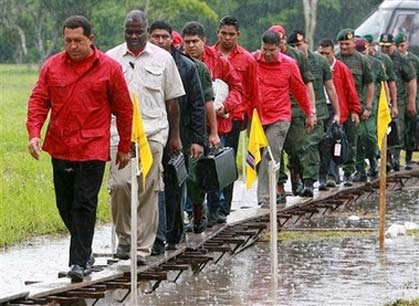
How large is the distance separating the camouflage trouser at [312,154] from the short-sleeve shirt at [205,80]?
4599 mm

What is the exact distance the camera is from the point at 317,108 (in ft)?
61.7

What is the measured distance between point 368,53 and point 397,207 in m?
3.72

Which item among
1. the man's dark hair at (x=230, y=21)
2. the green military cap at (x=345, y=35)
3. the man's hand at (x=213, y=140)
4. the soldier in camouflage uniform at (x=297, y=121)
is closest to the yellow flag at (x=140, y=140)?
the man's hand at (x=213, y=140)

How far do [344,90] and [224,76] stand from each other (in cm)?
515

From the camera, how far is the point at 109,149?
11.2m

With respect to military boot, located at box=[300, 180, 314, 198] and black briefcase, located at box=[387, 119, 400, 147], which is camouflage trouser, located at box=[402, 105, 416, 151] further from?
military boot, located at box=[300, 180, 314, 198]

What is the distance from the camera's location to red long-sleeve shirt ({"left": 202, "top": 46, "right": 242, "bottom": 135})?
48.9 feet

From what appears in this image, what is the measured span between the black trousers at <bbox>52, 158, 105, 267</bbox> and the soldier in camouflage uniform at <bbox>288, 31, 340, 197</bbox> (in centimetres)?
708

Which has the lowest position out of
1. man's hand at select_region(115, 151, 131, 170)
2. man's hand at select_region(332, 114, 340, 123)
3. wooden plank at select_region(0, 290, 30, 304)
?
man's hand at select_region(332, 114, 340, 123)

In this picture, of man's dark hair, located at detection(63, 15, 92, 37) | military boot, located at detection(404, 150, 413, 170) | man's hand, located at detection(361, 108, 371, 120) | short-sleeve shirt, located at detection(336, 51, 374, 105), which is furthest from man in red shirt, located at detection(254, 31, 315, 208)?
military boot, located at detection(404, 150, 413, 170)

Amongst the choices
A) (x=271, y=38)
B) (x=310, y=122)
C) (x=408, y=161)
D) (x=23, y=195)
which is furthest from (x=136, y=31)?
(x=408, y=161)

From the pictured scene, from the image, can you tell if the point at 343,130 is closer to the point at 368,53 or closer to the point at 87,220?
the point at 368,53

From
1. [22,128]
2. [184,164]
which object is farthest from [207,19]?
[184,164]

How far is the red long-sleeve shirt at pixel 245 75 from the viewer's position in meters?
15.6
